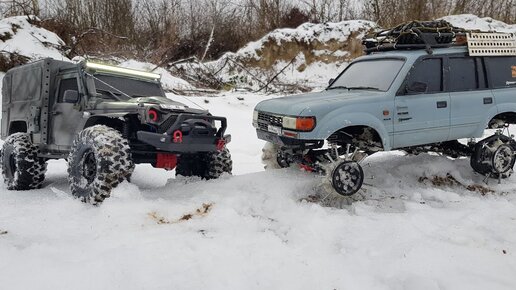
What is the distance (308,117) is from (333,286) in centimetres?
228

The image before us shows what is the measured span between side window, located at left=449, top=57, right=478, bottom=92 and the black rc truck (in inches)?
123

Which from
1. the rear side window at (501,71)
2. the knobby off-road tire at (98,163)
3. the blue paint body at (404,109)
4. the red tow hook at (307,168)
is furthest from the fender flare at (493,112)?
the knobby off-road tire at (98,163)

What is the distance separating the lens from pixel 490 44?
6043 mm

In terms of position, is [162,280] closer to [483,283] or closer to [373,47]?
[483,283]

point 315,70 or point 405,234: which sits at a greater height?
point 315,70

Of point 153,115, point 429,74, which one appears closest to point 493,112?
point 429,74

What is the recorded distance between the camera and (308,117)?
188 inches

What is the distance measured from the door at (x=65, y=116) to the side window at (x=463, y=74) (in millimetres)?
5041

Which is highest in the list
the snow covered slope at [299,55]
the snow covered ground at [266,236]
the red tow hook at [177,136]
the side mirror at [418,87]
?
the snow covered slope at [299,55]

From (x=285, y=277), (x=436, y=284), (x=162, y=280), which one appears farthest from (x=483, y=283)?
(x=162, y=280)

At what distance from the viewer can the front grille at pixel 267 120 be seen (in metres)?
5.19

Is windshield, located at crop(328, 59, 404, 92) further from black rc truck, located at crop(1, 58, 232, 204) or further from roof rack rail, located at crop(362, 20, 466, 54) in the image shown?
black rc truck, located at crop(1, 58, 232, 204)

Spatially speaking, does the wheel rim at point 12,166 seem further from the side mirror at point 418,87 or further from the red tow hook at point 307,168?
the side mirror at point 418,87

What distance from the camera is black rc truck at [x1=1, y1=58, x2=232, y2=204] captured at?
15.9 feet
